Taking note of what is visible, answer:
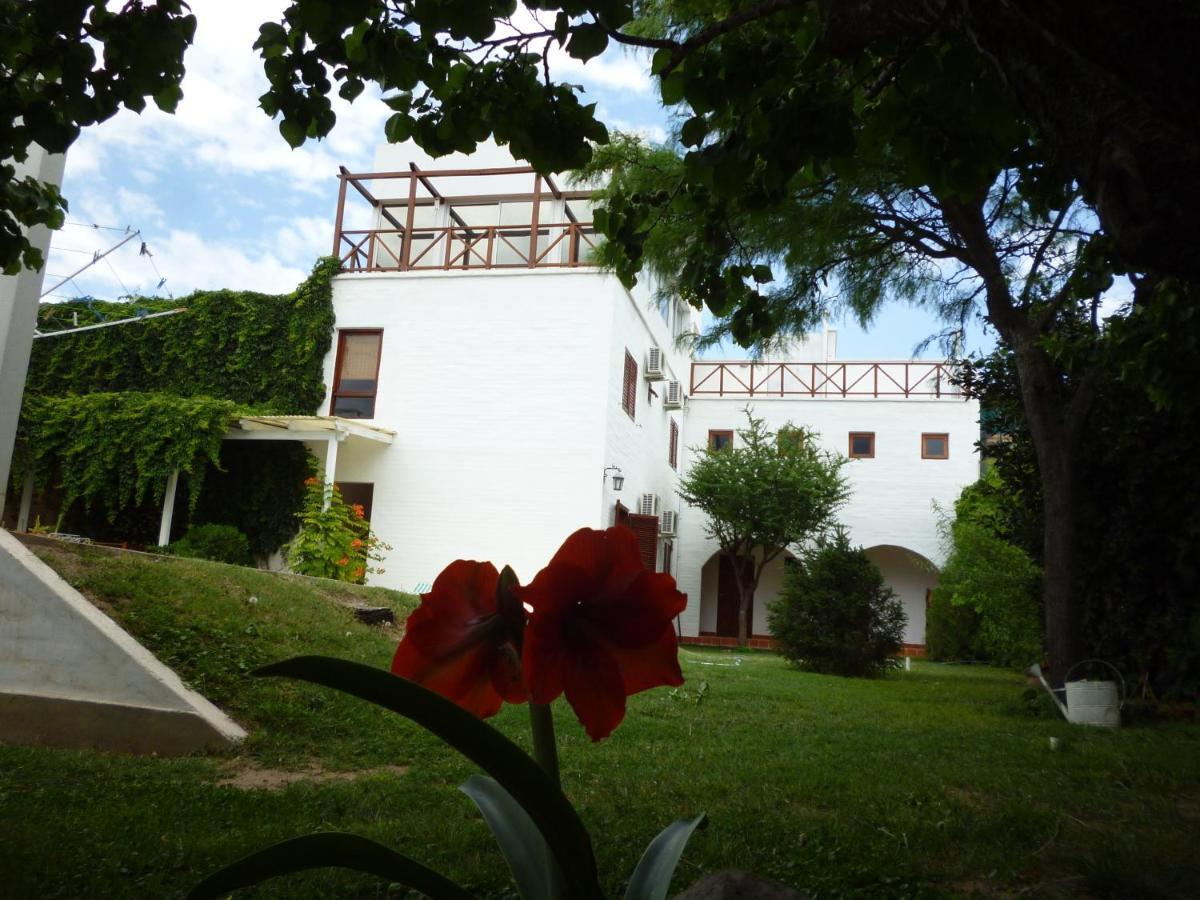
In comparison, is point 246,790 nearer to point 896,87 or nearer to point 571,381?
point 896,87

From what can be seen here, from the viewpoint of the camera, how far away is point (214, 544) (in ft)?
43.0

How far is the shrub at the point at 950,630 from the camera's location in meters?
17.9

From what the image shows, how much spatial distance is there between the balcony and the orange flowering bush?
14185 mm

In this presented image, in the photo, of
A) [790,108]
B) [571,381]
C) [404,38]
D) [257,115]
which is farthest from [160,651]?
[571,381]

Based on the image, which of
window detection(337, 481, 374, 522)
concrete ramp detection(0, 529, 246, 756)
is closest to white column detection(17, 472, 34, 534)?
window detection(337, 481, 374, 522)

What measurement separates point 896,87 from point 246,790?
3.72 metres

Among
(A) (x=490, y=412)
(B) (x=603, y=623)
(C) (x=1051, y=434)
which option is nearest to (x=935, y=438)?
(A) (x=490, y=412)

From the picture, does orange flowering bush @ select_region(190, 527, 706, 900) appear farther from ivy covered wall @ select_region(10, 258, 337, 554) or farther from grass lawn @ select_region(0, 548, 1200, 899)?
ivy covered wall @ select_region(10, 258, 337, 554)

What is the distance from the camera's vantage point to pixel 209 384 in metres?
15.5

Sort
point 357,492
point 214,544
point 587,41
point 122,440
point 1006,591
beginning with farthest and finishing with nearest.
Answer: point 357,492, point 122,440, point 214,544, point 1006,591, point 587,41

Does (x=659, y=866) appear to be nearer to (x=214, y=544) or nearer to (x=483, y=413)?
(x=214, y=544)

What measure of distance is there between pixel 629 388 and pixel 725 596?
26.4ft

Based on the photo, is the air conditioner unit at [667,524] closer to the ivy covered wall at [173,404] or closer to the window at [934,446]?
the window at [934,446]

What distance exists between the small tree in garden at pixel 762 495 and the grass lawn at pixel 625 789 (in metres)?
11.1
